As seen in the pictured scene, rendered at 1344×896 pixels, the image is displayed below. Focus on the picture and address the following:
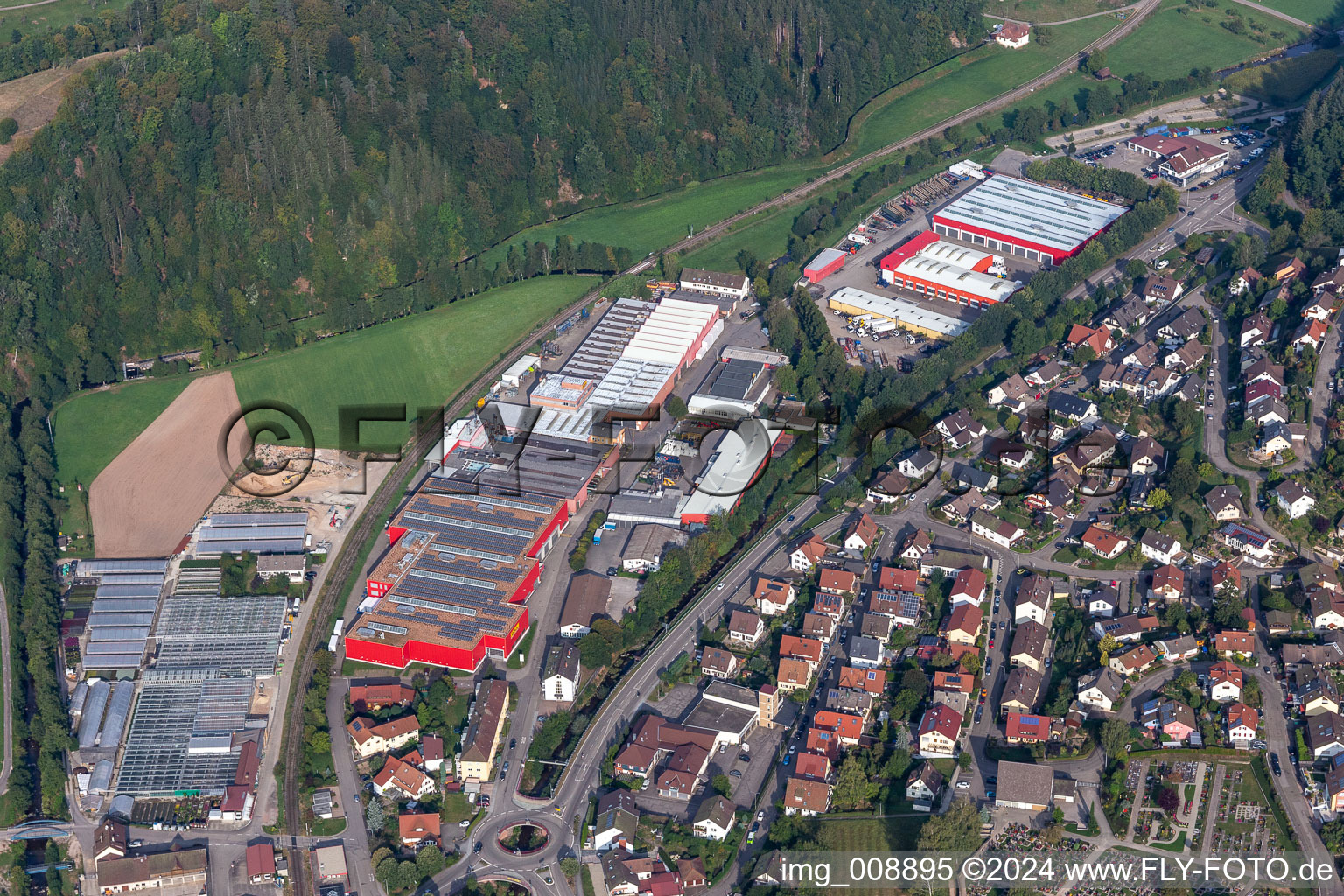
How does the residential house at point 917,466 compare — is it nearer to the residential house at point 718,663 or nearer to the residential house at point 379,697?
the residential house at point 718,663

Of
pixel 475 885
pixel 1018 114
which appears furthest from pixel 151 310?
pixel 1018 114

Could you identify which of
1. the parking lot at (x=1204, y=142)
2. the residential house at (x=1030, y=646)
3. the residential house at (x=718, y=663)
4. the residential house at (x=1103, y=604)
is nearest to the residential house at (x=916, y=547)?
the residential house at (x=1030, y=646)

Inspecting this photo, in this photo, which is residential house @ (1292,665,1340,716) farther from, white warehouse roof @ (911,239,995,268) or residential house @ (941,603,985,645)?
white warehouse roof @ (911,239,995,268)

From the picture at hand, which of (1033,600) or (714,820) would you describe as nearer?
(714,820)

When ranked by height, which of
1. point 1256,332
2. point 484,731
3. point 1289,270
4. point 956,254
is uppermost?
point 1289,270

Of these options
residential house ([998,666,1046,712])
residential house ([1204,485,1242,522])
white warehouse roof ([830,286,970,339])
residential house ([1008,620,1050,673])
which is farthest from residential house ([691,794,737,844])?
white warehouse roof ([830,286,970,339])

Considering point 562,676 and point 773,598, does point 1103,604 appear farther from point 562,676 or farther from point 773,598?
point 562,676

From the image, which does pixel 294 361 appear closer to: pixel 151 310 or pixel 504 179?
pixel 151 310

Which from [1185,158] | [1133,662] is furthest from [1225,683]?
[1185,158]
